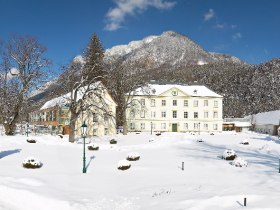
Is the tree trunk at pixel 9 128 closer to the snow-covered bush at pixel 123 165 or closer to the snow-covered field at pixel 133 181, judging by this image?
the snow-covered field at pixel 133 181

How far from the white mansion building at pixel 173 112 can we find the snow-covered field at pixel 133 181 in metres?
36.4

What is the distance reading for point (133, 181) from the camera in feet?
76.2

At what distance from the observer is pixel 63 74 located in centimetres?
4122

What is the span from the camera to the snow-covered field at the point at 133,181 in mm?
16172

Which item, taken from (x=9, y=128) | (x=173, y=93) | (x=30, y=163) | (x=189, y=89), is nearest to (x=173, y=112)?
(x=173, y=93)

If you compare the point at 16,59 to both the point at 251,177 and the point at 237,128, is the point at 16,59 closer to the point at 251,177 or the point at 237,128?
the point at 251,177

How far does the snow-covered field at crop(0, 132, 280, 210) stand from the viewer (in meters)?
16.2

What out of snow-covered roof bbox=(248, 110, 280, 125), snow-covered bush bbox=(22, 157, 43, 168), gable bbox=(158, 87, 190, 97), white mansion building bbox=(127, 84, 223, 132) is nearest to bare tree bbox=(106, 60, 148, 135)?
white mansion building bbox=(127, 84, 223, 132)

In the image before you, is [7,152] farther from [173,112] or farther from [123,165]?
[173,112]

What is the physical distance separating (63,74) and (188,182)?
24.0 m

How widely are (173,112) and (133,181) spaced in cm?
5193

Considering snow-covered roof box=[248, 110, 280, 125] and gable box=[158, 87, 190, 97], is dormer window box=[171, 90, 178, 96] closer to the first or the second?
gable box=[158, 87, 190, 97]

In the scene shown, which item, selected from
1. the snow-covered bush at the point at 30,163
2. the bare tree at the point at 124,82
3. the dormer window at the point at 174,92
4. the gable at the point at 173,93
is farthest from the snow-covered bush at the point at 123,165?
the dormer window at the point at 174,92

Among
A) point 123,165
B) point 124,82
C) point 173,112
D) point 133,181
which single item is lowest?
point 133,181
